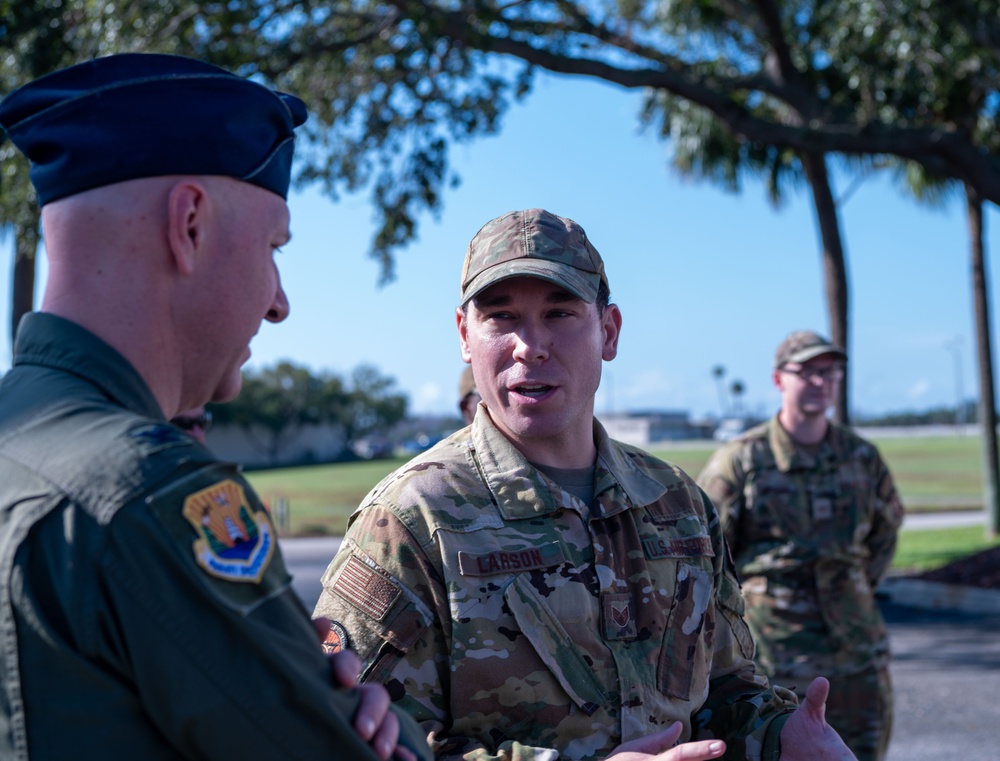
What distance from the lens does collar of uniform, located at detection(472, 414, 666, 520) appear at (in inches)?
91.2

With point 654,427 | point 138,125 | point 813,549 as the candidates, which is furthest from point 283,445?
point 138,125

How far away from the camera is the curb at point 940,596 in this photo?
35.6ft

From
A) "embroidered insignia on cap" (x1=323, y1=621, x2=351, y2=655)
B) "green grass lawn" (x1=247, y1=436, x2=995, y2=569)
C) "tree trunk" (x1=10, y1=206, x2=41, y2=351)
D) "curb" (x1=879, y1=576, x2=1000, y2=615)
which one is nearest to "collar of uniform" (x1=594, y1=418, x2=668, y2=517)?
"embroidered insignia on cap" (x1=323, y1=621, x2=351, y2=655)

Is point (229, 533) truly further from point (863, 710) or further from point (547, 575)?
point (863, 710)

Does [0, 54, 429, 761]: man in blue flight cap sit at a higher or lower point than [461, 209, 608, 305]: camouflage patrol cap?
lower

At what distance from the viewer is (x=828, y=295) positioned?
1241cm

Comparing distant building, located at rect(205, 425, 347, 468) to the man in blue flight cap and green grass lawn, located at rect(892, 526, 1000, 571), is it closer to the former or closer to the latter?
green grass lawn, located at rect(892, 526, 1000, 571)

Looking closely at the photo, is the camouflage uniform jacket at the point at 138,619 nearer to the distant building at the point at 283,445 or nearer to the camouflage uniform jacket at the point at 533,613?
the camouflage uniform jacket at the point at 533,613

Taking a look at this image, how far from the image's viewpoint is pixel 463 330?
2.70 m

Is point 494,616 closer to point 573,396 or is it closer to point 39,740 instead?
Result: point 573,396

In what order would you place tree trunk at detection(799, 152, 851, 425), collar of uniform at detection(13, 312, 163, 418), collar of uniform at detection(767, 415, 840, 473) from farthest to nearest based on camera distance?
tree trunk at detection(799, 152, 851, 425) < collar of uniform at detection(767, 415, 840, 473) < collar of uniform at detection(13, 312, 163, 418)

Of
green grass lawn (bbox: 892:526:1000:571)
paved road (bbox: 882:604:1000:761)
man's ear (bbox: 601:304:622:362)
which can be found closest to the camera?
man's ear (bbox: 601:304:622:362)

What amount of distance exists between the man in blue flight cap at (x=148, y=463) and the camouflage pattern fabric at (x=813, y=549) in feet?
12.7

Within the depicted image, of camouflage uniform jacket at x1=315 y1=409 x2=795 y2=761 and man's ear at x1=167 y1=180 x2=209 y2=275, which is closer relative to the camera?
man's ear at x1=167 y1=180 x2=209 y2=275
